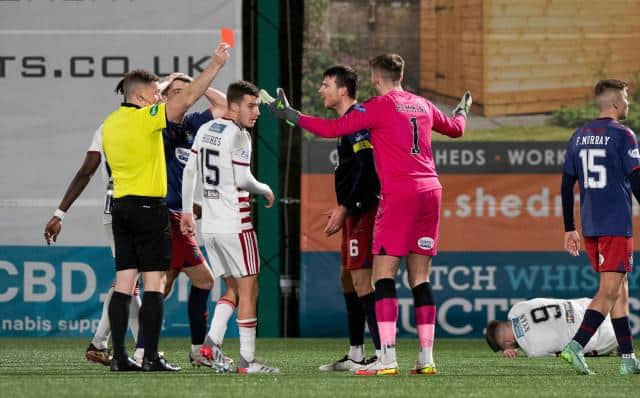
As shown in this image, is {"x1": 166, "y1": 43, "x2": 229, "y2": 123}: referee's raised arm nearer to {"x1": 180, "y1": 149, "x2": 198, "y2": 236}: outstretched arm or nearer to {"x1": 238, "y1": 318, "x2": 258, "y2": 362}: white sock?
{"x1": 180, "y1": 149, "x2": 198, "y2": 236}: outstretched arm

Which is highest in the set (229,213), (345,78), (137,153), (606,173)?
(345,78)

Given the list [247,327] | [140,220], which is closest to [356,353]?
[247,327]

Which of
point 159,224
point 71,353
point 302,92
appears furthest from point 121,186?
point 302,92

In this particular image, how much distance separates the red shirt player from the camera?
7633 mm

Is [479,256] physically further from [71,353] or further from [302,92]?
[71,353]

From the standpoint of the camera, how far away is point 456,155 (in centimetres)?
1164

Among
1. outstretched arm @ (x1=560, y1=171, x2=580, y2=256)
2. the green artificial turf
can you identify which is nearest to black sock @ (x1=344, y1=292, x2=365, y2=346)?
the green artificial turf

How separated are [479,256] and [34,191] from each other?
3.83 m

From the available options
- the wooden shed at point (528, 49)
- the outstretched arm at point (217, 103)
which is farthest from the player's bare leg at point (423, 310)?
the wooden shed at point (528, 49)

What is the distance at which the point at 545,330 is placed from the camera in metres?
9.49

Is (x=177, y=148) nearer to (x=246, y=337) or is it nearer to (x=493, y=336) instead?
(x=246, y=337)

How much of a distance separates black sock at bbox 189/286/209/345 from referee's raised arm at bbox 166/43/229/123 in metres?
1.60

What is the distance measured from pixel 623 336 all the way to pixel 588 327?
31cm

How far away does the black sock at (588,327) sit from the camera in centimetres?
775
